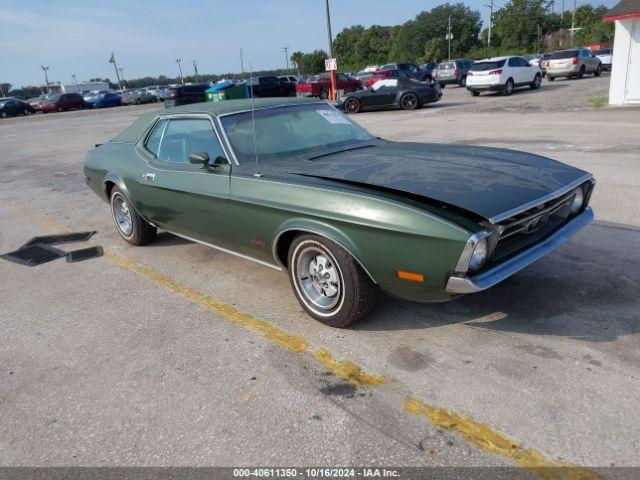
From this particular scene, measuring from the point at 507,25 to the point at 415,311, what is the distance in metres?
83.7

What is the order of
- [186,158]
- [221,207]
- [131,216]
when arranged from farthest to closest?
[131,216] → [186,158] → [221,207]

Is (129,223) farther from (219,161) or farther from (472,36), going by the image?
(472,36)

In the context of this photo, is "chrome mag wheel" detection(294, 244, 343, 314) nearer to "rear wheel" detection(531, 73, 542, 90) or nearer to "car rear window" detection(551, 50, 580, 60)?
"rear wheel" detection(531, 73, 542, 90)

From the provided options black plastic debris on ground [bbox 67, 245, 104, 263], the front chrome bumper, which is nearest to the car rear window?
the front chrome bumper

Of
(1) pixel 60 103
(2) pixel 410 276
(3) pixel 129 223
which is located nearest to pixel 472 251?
(2) pixel 410 276

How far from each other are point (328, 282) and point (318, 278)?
0.29ft

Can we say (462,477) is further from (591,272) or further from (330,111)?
(330,111)

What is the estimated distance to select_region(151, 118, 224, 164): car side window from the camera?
4160 millimetres

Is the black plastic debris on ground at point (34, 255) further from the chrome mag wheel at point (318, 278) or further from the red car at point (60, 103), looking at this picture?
the red car at point (60, 103)

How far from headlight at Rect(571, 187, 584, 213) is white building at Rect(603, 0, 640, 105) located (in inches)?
530

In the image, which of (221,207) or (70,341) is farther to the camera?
(221,207)

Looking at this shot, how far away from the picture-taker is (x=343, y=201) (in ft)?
10.0

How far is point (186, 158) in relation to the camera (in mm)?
4453

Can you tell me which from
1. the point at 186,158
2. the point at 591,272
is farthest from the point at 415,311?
the point at 186,158
